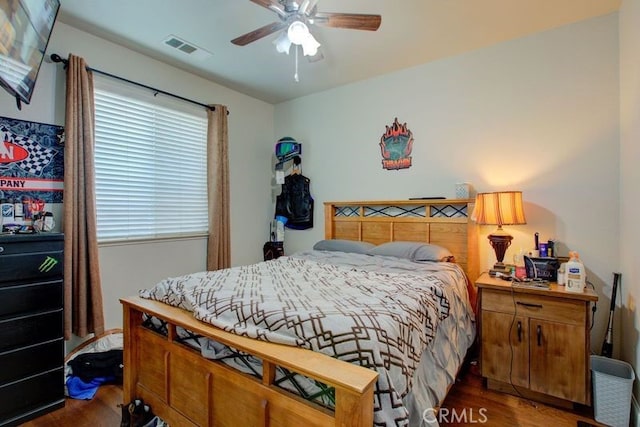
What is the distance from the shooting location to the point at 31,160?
92.1 inches

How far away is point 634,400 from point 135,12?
4.33m

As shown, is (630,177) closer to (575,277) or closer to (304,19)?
(575,277)

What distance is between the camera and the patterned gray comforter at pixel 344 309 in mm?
1158

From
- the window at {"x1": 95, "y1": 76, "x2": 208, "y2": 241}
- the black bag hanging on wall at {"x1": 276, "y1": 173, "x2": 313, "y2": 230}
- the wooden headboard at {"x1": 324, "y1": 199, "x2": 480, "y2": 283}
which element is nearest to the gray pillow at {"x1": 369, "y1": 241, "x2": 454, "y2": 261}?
the wooden headboard at {"x1": 324, "y1": 199, "x2": 480, "y2": 283}

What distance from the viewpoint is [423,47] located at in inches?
112

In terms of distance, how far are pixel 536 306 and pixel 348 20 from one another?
2.30m

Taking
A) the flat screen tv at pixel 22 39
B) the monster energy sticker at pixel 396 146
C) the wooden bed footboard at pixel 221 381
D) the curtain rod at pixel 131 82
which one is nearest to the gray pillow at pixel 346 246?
the monster energy sticker at pixel 396 146

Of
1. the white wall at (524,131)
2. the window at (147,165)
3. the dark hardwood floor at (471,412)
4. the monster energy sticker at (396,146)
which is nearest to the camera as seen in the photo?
the dark hardwood floor at (471,412)

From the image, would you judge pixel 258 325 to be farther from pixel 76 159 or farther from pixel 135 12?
pixel 135 12

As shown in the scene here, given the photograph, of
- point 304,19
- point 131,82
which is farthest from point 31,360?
point 304,19

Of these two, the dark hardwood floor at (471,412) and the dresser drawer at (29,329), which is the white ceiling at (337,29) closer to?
the dresser drawer at (29,329)

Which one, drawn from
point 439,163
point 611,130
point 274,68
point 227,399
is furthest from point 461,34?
point 227,399

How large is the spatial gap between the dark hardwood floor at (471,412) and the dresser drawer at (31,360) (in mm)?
307

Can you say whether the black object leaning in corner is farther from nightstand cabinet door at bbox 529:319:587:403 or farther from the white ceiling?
the white ceiling
